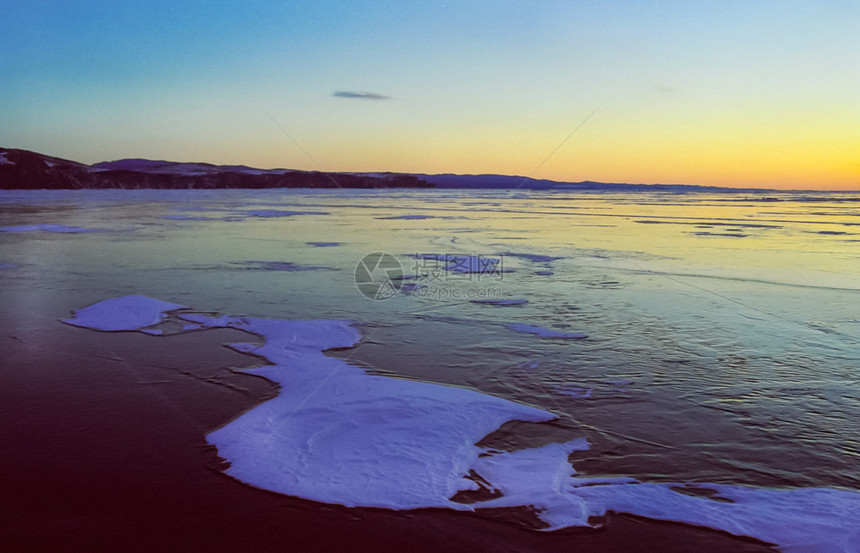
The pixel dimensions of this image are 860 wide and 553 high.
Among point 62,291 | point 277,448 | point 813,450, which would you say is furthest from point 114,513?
point 62,291

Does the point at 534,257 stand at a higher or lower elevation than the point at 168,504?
higher

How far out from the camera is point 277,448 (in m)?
3.97

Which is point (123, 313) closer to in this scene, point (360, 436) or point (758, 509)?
point (360, 436)

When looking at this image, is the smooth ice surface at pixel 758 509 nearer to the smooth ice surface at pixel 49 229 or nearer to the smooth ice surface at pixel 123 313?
the smooth ice surface at pixel 123 313

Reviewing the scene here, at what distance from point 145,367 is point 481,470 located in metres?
3.41

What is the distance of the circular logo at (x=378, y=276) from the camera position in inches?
363

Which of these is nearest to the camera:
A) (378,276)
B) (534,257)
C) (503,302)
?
(503,302)

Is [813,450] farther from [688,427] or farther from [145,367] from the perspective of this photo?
[145,367]

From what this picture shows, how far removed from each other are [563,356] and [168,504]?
3841 millimetres

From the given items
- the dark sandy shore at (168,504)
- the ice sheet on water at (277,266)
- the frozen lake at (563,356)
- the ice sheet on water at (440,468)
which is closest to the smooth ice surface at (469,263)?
the frozen lake at (563,356)

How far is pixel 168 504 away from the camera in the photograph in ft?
10.6

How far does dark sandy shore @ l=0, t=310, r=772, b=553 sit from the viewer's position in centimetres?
295

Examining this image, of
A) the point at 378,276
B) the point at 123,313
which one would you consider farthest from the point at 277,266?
the point at 123,313

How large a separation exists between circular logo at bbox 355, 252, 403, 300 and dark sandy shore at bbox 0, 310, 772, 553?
4377 mm
